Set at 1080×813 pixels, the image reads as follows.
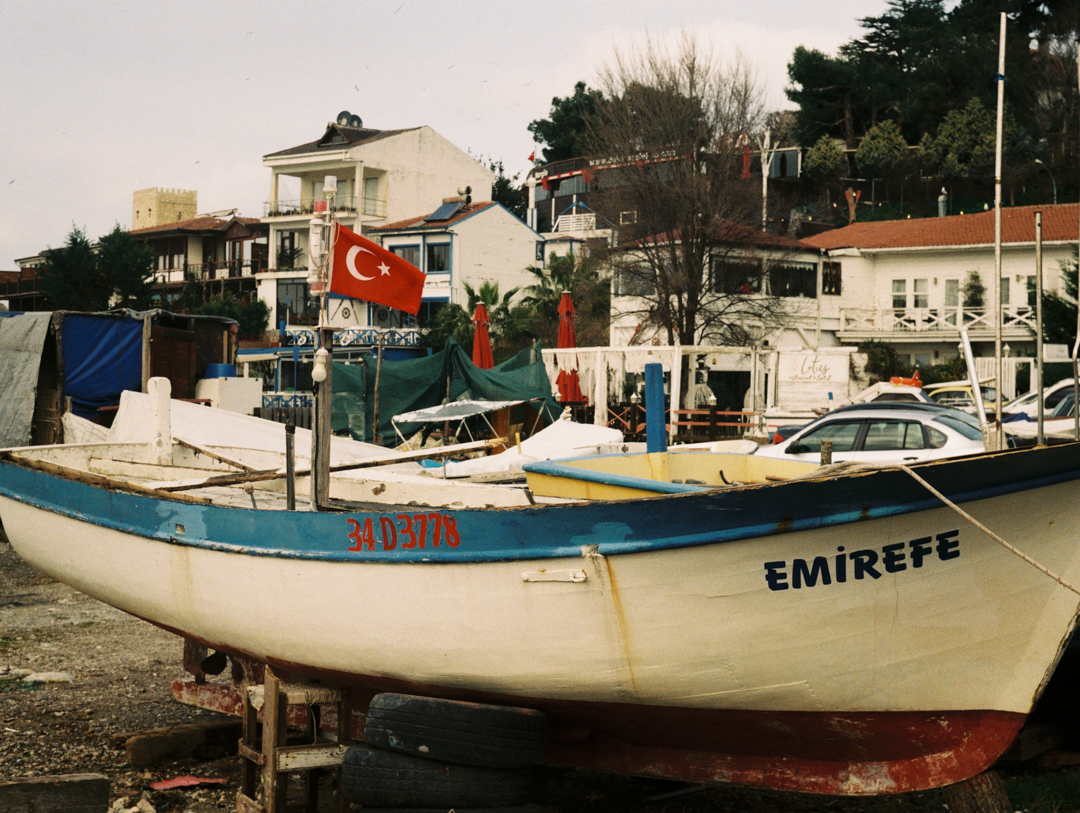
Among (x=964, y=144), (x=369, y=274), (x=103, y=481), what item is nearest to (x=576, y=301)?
(x=964, y=144)

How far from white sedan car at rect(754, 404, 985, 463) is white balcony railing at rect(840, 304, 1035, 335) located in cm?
2624

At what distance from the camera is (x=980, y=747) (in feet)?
16.3

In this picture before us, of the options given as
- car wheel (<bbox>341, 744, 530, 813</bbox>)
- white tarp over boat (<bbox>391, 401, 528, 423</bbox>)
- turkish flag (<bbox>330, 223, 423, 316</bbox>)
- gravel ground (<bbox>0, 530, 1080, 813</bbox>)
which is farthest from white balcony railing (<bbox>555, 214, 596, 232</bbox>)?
car wheel (<bbox>341, 744, 530, 813</bbox>)

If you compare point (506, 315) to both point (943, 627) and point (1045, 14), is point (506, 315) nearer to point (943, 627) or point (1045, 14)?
point (1045, 14)

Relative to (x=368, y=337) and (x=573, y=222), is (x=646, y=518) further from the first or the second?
(x=573, y=222)

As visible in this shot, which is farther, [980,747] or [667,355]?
[667,355]

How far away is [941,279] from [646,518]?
3636cm

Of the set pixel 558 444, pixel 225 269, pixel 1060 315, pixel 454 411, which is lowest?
pixel 558 444

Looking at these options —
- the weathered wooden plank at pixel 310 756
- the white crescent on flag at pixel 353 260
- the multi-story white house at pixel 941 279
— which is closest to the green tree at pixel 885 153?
the multi-story white house at pixel 941 279

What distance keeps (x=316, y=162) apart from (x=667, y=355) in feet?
92.1

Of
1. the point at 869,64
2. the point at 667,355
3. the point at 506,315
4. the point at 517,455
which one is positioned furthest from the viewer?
the point at 869,64

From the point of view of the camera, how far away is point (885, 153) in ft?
158

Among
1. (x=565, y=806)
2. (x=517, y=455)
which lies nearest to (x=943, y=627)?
(x=565, y=806)

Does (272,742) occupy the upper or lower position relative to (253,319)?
lower
